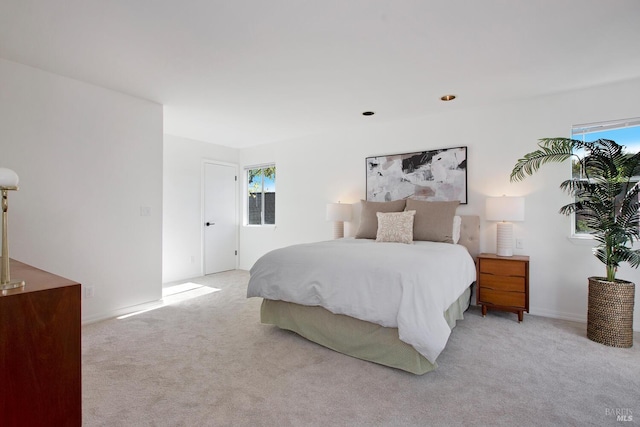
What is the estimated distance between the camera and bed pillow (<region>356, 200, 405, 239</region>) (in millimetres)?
3846

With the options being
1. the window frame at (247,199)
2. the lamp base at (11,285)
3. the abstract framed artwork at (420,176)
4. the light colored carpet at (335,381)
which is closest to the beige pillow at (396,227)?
the abstract framed artwork at (420,176)

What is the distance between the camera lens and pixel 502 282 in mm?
3143

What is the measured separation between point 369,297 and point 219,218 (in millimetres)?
4106

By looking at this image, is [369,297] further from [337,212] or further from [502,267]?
[337,212]

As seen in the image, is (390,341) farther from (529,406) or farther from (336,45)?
(336,45)

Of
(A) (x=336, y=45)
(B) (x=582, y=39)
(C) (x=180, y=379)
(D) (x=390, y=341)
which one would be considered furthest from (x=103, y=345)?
(B) (x=582, y=39)

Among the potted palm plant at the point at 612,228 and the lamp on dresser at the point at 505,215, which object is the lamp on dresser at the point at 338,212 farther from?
the potted palm plant at the point at 612,228

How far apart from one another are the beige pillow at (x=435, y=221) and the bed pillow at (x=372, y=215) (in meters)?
0.32

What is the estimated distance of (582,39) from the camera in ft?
7.36

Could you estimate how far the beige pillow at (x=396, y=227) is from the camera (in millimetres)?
3398

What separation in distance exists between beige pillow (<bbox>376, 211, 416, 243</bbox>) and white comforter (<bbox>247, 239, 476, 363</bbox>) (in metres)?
0.49

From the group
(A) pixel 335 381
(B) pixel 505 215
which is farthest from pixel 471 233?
(A) pixel 335 381

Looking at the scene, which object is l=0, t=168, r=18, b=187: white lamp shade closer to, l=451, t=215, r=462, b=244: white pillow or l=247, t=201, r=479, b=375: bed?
l=247, t=201, r=479, b=375: bed

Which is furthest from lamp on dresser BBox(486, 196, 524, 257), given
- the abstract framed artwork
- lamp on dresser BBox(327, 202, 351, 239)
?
lamp on dresser BBox(327, 202, 351, 239)
